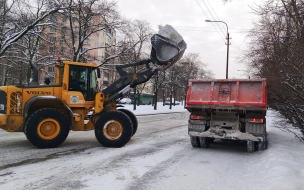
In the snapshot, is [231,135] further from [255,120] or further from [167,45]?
[167,45]

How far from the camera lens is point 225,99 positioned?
8.95 metres

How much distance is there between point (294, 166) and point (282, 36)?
6.21m

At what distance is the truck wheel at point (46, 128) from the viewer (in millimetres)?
8477

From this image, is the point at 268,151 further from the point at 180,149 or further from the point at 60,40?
the point at 60,40

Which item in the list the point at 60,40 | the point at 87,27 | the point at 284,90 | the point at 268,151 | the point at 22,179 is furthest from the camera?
the point at 60,40

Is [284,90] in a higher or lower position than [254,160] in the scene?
higher

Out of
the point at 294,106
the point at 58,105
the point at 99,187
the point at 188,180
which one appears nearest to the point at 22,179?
the point at 99,187

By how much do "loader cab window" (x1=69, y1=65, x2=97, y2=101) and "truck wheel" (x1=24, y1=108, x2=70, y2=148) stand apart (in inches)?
43.7

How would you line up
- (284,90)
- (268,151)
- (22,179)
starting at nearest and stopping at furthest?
1. (22,179)
2. (268,151)
3. (284,90)

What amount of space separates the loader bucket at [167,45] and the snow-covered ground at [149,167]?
282 centimetres

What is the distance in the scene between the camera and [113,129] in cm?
929

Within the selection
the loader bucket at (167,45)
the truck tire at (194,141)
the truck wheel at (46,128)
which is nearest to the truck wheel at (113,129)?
the truck wheel at (46,128)

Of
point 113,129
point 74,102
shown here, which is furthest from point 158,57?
point 74,102

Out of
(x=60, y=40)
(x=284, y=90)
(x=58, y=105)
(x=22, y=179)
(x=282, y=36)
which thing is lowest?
(x=22, y=179)
